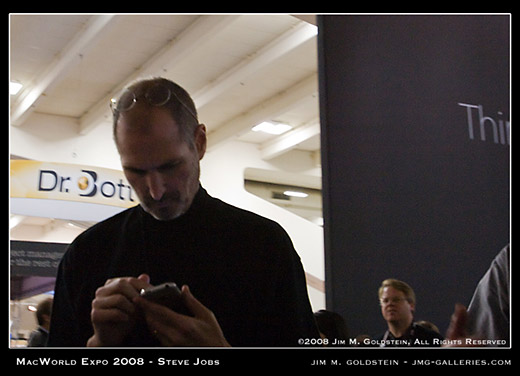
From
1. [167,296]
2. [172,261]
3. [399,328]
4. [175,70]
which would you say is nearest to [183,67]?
[175,70]

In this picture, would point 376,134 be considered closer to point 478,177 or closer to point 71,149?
point 478,177

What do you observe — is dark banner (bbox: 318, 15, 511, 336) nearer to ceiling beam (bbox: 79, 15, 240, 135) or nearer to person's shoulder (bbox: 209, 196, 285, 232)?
person's shoulder (bbox: 209, 196, 285, 232)

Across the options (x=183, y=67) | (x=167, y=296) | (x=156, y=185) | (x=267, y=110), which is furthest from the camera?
(x=267, y=110)

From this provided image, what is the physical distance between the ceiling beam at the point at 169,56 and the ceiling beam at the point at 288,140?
0.42m

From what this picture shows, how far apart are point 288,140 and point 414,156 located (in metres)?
0.47

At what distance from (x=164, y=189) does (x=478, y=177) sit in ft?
3.58

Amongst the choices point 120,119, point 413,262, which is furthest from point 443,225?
point 120,119

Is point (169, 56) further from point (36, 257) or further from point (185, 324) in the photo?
point (185, 324)

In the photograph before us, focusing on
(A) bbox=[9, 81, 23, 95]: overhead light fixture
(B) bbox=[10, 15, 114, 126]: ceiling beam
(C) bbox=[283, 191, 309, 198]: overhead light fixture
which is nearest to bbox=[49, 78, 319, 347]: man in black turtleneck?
(C) bbox=[283, 191, 309, 198]: overhead light fixture

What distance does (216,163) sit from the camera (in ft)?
7.89

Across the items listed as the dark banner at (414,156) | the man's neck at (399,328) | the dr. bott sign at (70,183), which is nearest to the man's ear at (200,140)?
the dr. bott sign at (70,183)

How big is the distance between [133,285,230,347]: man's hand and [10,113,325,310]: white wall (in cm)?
33

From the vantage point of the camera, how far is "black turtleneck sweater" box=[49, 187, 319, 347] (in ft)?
7.54
